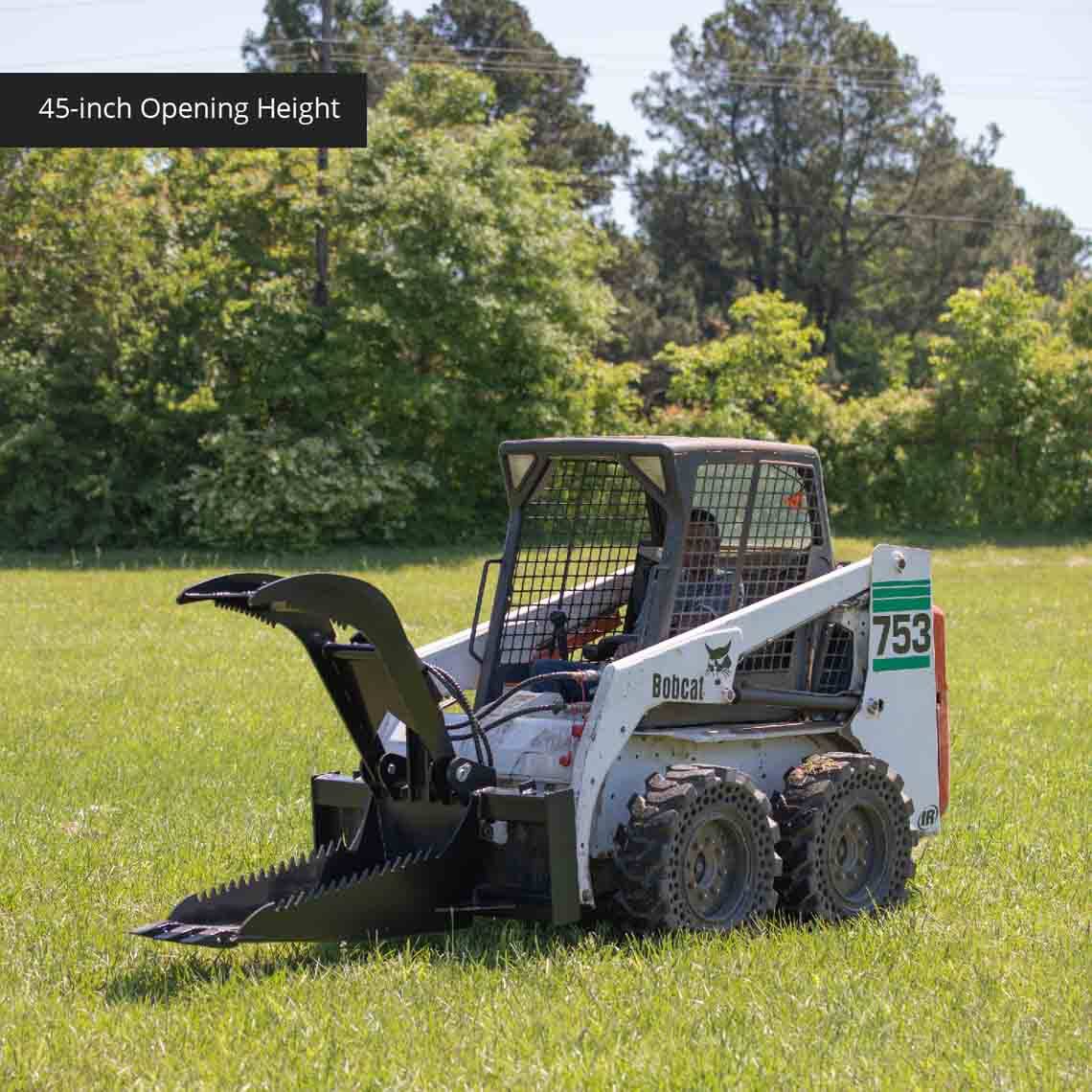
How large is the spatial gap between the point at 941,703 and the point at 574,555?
1.91 m

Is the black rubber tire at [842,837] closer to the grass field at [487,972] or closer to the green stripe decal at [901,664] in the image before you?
the grass field at [487,972]

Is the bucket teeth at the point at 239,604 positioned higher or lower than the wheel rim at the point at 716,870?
higher

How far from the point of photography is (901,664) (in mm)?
7902

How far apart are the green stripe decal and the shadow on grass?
1282 millimetres

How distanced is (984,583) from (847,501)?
41.8ft

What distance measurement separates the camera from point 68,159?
32.3 metres

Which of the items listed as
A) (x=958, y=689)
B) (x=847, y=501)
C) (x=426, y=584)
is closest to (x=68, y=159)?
(x=426, y=584)

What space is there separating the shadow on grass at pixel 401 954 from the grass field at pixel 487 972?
0.02 metres

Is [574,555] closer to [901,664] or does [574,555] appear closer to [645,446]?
[645,446]

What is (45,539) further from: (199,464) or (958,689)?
(958,689)

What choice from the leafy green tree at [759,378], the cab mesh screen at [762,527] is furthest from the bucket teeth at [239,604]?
the leafy green tree at [759,378]

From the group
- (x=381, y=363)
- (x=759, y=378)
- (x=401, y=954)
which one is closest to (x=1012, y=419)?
(x=759, y=378)

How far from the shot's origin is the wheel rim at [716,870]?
6.82 metres

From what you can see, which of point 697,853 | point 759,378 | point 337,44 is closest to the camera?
point 697,853
